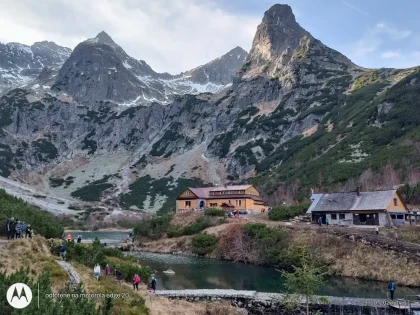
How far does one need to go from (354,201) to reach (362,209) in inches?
88.9

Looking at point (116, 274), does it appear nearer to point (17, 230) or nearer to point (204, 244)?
point (17, 230)

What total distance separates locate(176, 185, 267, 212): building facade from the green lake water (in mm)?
30767

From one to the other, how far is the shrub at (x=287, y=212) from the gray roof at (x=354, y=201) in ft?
16.9

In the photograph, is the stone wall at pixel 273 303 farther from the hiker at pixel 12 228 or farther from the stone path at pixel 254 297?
the hiker at pixel 12 228

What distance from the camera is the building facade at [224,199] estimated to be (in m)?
85.7

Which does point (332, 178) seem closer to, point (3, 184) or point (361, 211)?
point (361, 211)

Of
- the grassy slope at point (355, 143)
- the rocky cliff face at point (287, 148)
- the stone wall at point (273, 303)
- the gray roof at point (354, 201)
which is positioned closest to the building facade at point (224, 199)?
the rocky cliff face at point (287, 148)

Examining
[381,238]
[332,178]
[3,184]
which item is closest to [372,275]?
[381,238]

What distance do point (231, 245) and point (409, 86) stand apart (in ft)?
312

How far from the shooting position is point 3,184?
479 feet

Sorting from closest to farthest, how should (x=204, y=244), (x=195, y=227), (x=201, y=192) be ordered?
(x=204, y=244) → (x=195, y=227) → (x=201, y=192)

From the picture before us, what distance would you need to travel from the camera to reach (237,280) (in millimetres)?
41812

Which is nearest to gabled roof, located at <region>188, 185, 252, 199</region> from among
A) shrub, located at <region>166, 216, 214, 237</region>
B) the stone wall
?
shrub, located at <region>166, 216, 214, 237</region>

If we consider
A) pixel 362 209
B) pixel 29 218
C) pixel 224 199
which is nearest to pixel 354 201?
pixel 362 209
